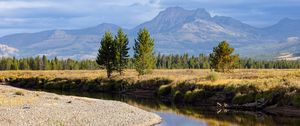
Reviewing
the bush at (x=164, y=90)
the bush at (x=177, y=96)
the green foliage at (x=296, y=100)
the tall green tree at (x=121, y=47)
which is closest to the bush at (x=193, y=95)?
the bush at (x=177, y=96)

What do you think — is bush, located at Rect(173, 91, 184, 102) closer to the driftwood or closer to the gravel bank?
the driftwood

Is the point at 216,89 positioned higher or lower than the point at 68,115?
higher

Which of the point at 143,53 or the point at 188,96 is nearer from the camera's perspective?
the point at 188,96

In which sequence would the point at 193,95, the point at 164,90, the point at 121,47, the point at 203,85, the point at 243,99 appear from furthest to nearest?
the point at 121,47
the point at 164,90
the point at 203,85
the point at 193,95
the point at 243,99

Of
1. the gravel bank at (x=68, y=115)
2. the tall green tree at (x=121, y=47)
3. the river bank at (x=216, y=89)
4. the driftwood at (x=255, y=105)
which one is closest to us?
the gravel bank at (x=68, y=115)

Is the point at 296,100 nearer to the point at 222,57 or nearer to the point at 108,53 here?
the point at 222,57

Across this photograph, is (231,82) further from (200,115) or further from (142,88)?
(142,88)

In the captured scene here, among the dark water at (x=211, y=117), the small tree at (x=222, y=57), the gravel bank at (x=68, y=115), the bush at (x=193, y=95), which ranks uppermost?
the small tree at (x=222, y=57)

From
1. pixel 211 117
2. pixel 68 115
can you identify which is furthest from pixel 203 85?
pixel 68 115

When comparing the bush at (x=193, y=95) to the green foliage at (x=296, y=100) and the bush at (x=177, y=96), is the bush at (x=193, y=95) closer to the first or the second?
the bush at (x=177, y=96)

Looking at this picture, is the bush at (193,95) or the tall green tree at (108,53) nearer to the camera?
the bush at (193,95)

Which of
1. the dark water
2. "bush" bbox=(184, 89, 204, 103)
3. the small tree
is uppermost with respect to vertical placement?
Result: the small tree

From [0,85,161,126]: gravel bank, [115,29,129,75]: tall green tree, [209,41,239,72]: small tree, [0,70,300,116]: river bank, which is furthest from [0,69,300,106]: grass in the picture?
[209,41,239,72]: small tree

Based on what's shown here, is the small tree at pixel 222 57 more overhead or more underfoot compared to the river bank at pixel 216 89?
more overhead
